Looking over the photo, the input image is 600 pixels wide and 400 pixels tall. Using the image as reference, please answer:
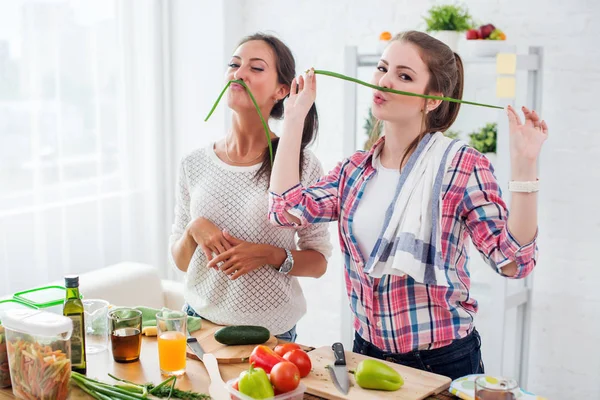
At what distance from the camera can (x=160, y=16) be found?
394 centimetres

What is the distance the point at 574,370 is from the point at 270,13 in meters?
2.36

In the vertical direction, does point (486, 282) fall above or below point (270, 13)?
below

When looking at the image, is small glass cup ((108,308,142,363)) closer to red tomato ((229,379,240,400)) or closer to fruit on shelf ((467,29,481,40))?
red tomato ((229,379,240,400))

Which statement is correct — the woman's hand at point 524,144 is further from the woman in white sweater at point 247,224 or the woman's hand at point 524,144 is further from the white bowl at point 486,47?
the white bowl at point 486,47

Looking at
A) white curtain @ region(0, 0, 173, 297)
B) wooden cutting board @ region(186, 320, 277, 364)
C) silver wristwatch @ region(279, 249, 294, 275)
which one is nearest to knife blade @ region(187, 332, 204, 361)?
wooden cutting board @ region(186, 320, 277, 364)

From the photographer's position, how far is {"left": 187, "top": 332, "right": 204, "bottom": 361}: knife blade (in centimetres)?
178

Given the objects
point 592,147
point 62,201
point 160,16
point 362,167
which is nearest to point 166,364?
point 362,167

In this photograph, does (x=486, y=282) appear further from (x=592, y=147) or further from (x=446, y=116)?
(x=446, y=116)

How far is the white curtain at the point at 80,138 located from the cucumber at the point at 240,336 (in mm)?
1669

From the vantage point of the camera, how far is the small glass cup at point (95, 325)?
184 centimetres

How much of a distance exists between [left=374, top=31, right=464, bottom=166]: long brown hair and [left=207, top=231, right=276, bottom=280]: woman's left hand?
480 millimetres

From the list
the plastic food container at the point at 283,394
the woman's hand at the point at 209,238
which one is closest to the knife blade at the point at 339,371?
the plastic food container at the point at 283,394

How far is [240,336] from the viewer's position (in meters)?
1.85

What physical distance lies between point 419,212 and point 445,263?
139 mm
